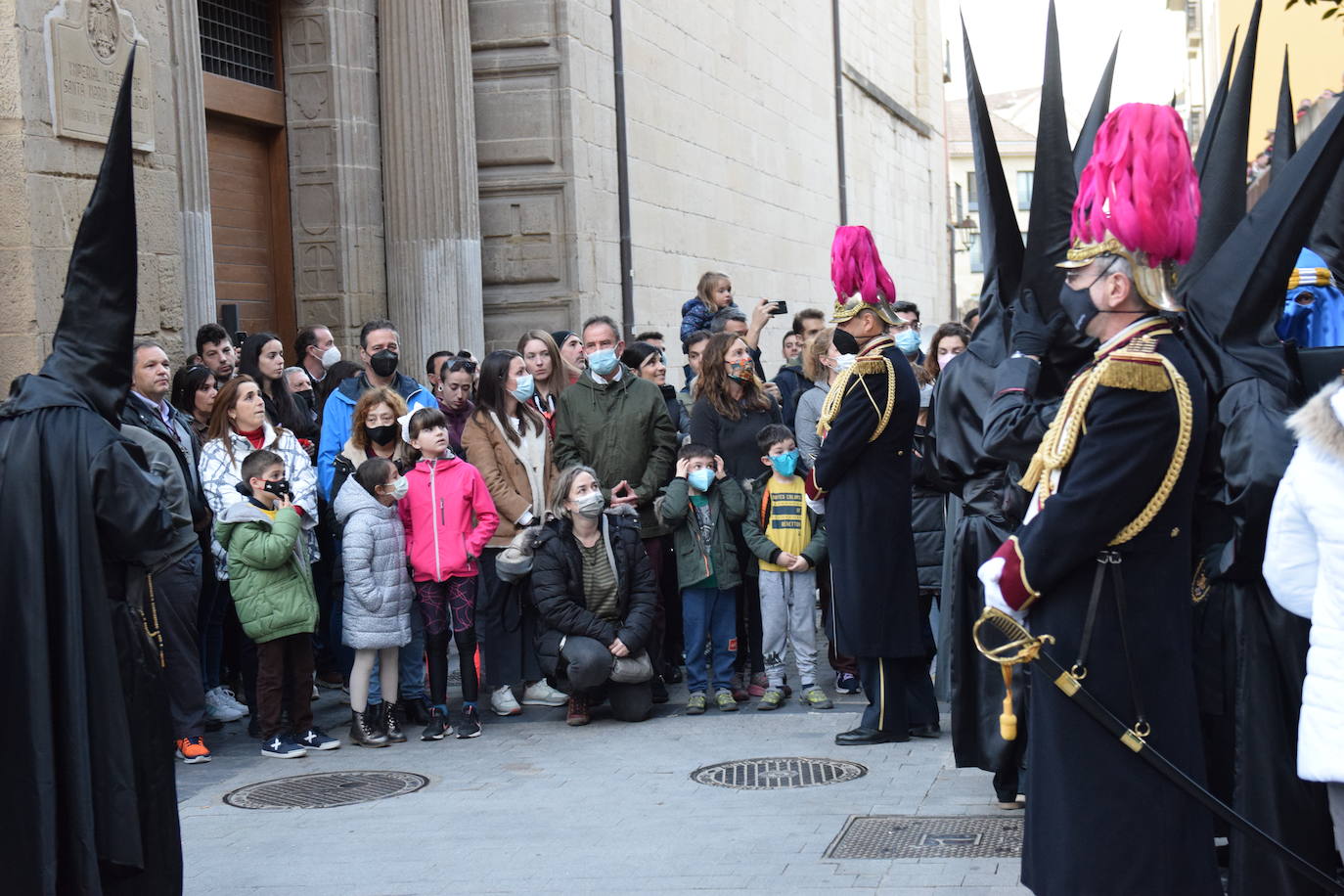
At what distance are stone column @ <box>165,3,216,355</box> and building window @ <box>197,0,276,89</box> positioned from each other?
58.9 inches

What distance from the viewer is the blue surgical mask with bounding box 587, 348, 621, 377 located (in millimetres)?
9195

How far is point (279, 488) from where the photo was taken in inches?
319

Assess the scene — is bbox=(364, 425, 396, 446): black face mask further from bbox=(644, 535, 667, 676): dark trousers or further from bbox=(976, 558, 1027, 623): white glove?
bbox=(976, 558, 1027, 623): white glove

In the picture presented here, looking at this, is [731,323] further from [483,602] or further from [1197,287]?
[1197,287]

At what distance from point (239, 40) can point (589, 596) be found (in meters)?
6.25

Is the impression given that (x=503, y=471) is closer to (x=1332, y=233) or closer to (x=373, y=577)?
(x=373, y=577)

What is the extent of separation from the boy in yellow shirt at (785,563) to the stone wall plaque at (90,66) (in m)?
3.70

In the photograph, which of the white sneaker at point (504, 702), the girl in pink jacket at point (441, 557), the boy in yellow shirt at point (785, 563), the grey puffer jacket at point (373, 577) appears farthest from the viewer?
the white sneaker at point (504, 702)

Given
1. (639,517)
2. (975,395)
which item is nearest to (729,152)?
(639,517)

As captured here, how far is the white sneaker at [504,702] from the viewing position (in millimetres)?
8953

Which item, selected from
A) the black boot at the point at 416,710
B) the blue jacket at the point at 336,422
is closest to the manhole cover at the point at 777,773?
the black boot at the point at 416,710

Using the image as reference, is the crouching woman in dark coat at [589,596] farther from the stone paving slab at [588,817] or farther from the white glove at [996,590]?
the white glove at [996,590]

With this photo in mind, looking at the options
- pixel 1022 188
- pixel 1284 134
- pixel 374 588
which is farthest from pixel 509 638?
pixel 1022 188

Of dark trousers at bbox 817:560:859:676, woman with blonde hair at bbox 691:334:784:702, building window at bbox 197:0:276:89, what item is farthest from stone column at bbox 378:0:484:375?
dark trousers at bbox 817:560:859:676
